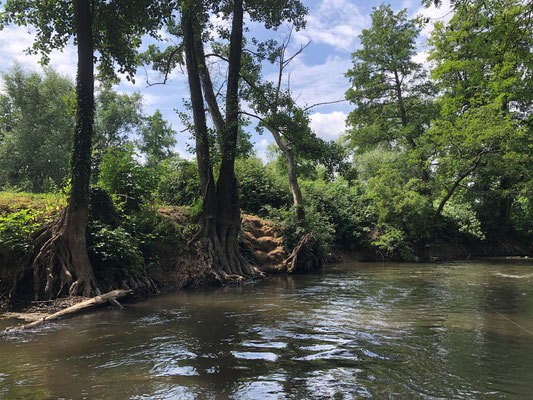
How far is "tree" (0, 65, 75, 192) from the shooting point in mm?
32312

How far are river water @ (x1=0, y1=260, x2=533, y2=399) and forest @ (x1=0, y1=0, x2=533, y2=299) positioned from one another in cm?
296

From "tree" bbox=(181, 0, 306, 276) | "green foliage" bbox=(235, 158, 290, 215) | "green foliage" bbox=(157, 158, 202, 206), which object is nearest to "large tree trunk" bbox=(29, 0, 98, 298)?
"tree" bbox=(181, 0, 306, 276)

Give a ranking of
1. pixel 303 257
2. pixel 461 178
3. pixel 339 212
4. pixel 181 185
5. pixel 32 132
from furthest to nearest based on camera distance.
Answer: pixel 32 132
pixel 339 212
pixel 461 178
pixel 181 185
pixel 303 257

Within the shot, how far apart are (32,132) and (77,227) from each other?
3091cm

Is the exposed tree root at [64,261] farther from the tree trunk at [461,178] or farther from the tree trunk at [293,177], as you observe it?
the tree trunk at [461,178]

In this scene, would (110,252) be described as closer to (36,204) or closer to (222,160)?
(36,204)

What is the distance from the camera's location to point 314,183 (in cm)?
2411

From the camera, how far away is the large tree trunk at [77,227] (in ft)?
27.0

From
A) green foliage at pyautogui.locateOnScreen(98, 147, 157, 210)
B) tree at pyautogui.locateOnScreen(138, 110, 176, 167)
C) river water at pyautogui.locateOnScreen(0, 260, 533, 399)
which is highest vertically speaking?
tree at pyautogui.locateOnScreen(138, 110, 176, 167)

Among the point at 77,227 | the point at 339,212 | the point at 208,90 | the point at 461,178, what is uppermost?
the point at 208,90

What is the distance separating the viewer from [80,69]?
9719 millimetres

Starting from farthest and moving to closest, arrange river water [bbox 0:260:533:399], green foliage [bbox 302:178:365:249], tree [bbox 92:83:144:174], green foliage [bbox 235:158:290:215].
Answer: tree [bbox 92:83:144:174], green foliage [bbox 302:178:365:249], green foliage [bbox 235:158:290:215], river water [bbox 0:260:533:399]

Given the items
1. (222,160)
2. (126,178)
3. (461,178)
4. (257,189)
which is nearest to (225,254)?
(222,160)

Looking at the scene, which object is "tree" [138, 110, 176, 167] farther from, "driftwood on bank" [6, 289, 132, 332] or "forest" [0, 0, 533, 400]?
"driftwood on bank" [6, 289, 132, 332]
